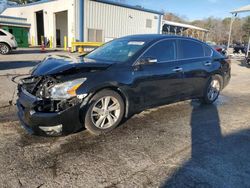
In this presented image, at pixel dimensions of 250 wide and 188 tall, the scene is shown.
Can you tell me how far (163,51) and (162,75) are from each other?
501 mm

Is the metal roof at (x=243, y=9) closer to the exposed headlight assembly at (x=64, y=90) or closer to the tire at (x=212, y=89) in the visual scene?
the tire at (x=212, y=89)

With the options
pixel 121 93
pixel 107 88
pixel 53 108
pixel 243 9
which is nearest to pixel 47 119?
pixel 53 108

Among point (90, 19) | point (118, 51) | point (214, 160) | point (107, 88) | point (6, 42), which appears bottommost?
point (214, 160)

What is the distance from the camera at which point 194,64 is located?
5.18m

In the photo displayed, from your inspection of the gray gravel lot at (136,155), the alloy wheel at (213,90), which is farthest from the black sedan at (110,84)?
the alloy wheel at (213,90)

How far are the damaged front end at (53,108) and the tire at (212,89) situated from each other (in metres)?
3.48

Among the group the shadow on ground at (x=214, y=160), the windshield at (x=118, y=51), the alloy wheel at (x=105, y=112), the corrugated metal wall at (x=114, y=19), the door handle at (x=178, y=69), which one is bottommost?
the shadow on ground at (x=214, y=160)

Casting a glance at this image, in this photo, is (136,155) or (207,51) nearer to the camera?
(136,155)

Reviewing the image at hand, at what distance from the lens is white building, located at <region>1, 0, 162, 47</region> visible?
20.4m

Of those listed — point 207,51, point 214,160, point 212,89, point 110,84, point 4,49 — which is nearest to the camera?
point 214,160

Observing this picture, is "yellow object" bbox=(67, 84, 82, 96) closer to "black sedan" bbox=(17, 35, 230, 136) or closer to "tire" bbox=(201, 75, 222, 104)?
"black sedan" bbox=(17, 35, 230, 136)

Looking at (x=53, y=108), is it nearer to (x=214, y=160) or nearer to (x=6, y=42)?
(x=214, y=160)

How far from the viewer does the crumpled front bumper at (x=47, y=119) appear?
324 cm

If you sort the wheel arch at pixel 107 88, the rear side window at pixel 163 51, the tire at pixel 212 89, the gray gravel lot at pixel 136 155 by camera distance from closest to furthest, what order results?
the gray gravel lot at pixel 136 155
the wheel arch at pixel 107 88
the rear side window at pixel 163 51
the tire at pixel 212 89
